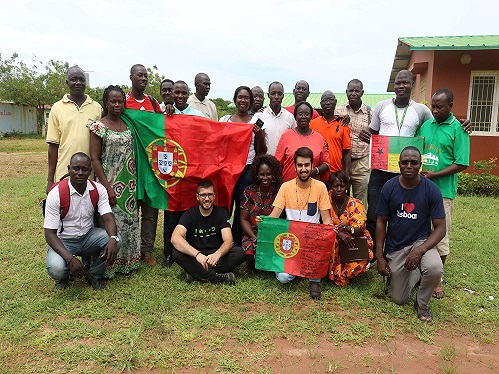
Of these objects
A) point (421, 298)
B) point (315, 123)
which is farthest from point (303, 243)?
point (315, 123)

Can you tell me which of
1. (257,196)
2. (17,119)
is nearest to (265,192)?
(257,196)

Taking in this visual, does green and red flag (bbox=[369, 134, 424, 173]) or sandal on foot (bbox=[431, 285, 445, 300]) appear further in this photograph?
green and red flag (bbox=[369, 134, 424, 173])

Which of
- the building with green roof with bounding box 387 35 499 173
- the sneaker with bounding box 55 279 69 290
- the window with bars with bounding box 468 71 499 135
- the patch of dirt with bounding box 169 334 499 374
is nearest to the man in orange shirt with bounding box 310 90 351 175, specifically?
the patch of dirt with bounding box 169 334 499 374

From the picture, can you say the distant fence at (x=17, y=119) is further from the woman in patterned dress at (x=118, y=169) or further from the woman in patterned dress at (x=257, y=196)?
the woman in patterned dress at (x=257, y=196)

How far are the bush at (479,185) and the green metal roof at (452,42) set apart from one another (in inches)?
128

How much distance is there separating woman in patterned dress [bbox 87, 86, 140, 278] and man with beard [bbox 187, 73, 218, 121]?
1342 millimetres

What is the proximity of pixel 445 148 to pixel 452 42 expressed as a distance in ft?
28.9

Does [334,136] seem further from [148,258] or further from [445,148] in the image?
[148,258]

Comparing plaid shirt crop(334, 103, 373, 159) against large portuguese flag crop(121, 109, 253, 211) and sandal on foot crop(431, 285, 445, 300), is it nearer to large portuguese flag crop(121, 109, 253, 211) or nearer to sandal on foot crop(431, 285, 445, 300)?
large portuguese flag crop(121, 109, 253, 211)

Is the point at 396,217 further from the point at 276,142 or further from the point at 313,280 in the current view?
the point at 276,142

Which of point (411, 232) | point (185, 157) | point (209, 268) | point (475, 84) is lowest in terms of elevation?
point (209, 268)

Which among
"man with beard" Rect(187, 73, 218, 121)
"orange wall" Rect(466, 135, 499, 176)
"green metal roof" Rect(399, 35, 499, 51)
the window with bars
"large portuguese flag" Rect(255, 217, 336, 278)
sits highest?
"green metal roof" Rect(399, 35, 499, 51)

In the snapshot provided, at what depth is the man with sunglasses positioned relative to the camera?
3762 mm

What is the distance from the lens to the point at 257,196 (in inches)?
187
